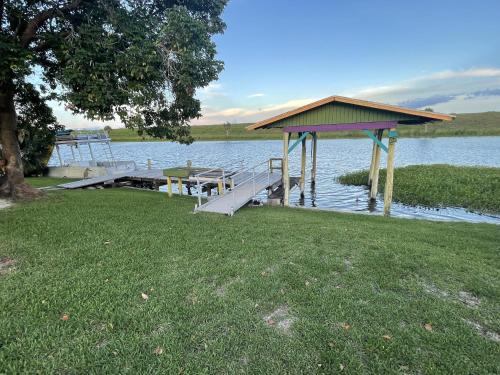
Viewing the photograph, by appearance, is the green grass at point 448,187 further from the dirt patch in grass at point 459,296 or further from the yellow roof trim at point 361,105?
the dirt patch in grass at point 459,296

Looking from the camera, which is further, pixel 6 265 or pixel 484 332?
pixel 6 265

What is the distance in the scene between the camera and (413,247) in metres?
6.54

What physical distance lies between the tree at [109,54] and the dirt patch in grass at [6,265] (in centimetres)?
416

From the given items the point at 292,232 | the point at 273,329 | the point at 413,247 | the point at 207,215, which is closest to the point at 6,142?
the point at 207,215

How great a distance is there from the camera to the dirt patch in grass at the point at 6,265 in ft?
16.1

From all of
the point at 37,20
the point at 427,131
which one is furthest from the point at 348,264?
the point at 427,131

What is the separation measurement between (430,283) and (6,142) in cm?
1318

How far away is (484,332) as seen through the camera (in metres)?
3.69

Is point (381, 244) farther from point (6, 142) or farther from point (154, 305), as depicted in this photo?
point (6, 142)

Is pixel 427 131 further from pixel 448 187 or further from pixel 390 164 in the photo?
pixel 390 164

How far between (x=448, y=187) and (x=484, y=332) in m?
15.8

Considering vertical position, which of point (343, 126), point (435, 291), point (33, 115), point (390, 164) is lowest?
point (435, 291)

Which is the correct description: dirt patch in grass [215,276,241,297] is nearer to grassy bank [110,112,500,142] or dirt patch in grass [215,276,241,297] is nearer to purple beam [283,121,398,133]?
purple beam [283,121,398,133]

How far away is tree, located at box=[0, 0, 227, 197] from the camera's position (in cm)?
762
